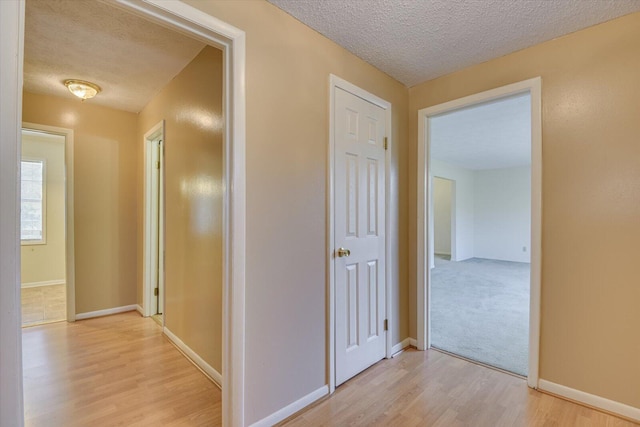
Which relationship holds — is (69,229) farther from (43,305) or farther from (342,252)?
(342,252)

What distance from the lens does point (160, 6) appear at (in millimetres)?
1290

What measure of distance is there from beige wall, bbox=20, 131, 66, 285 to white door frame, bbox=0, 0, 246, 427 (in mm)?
4818

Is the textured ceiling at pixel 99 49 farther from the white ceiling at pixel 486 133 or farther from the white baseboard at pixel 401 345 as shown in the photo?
the white baseboard at pixel 401 345

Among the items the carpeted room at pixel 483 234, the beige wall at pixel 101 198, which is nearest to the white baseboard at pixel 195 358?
the beige wall at pixel 101 198

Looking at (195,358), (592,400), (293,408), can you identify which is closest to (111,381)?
(195,358)

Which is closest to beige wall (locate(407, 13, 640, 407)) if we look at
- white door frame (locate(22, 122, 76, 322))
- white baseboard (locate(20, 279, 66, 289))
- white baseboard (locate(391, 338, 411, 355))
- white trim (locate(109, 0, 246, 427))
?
white baseboard (locate(391, 338, 411, 355))

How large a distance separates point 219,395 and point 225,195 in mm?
1424

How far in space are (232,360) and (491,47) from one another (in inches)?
104

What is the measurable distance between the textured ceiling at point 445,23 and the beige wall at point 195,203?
2.95 ft

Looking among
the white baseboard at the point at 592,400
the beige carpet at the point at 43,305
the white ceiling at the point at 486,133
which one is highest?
the white ceiling at the point at 486,133

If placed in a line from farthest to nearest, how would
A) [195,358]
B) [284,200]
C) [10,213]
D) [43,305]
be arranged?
[43,305], [195,358], [284,200], [10,213]

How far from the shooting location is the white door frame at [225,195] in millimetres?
961

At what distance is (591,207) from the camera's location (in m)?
1.88

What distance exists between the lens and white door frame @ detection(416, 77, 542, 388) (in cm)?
206
